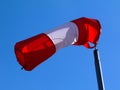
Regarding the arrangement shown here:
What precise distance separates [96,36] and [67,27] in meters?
1.31

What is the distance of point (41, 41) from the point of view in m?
16.8

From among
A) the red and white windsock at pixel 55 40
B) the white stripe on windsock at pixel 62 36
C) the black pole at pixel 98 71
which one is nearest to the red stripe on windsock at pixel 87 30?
the red and white windsock at pixel 55 40

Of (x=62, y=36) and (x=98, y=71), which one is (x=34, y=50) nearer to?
(x=62, y=36)

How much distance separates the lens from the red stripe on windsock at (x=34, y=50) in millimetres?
15836

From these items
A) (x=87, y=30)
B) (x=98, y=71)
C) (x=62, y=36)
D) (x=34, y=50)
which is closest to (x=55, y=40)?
(x=62, y=36)

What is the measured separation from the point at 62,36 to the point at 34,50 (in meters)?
1.59

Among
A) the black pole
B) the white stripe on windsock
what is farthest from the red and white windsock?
the black pole

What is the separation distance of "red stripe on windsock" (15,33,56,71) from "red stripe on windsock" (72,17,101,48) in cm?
137

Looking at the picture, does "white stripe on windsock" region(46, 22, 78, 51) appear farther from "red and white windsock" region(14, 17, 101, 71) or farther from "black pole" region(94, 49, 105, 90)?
"black pole" region(94, 49, 105, 90)

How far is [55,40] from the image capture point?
17.1 meters

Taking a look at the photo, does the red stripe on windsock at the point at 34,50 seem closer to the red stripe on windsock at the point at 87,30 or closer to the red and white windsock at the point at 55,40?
the red and white windsock at the point at 55,40

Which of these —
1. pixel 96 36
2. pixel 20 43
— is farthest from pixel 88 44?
pixel 20 43

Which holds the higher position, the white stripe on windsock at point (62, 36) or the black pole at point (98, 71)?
the white stripe on windsock at point (62, 36)

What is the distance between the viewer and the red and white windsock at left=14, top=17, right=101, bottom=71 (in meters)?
16.0
